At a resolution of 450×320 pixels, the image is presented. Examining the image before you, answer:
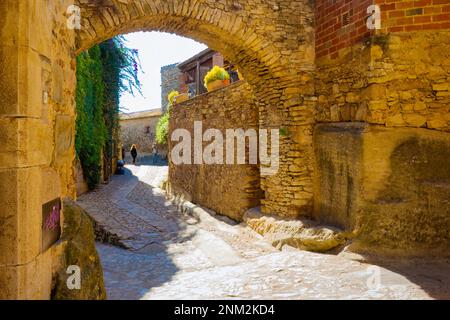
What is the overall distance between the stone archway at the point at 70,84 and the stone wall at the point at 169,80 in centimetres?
2014

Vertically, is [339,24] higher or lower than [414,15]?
higher

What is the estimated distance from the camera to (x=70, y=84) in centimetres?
313

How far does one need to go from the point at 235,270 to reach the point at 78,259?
7.17 feet

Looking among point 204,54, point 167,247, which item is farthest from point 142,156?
point 167,247

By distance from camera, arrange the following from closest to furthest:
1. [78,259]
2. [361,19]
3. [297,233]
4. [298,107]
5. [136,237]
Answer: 1. [78,259]
2. [361,19]
3. [297,233]
4. [298,107]
5. [136,237]

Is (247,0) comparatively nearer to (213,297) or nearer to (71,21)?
(71,21)

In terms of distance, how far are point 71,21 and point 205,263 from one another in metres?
3.59

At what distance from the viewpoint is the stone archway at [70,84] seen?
1.71 m

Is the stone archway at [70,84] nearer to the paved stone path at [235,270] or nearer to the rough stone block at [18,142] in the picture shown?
the rough stone block at [18,142]

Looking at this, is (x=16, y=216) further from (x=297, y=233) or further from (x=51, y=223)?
(x=297, y=233)
